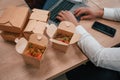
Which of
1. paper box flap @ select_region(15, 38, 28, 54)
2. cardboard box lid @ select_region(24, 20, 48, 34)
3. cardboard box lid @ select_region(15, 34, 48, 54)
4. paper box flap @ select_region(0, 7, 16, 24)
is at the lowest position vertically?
paper box flap @ select_region(15, 38, 28, 54)

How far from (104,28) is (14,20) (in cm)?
55

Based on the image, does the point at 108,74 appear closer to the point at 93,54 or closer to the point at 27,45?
the point at 93,54

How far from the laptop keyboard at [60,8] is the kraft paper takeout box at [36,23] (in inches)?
6.1

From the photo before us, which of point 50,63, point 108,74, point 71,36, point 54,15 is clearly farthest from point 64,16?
point 108,74

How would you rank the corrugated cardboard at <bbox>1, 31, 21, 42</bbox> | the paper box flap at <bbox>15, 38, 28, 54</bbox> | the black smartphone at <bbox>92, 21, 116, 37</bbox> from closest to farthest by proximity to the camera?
the paper box flap at <bbox>15, 38, 28, 54</bbox>
the corrugated cardboard at <bbox>1, 31, 21, 42</bbox>
the black smartphone at <bbox>92, 21, 116, 37</bbox>

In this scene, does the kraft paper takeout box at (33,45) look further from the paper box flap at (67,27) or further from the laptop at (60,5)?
the laptop at (60,5)

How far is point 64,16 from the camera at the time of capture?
1.07 metres

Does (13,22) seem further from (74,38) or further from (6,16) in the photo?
(74,38)

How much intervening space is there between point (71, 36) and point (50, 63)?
18 centimetres

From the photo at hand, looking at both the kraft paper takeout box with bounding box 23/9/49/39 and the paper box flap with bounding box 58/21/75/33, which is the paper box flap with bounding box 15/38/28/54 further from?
the paper box flap with bounding box 58/21/75/33

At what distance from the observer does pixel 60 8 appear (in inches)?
44.6

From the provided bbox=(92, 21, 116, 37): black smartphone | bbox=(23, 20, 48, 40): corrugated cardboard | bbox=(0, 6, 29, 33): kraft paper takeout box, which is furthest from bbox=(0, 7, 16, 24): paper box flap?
bbox=(92, 21, 116, 37): black smartphone

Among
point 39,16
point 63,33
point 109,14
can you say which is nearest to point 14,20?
point 39,16

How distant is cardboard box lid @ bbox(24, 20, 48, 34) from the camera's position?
86 cm
